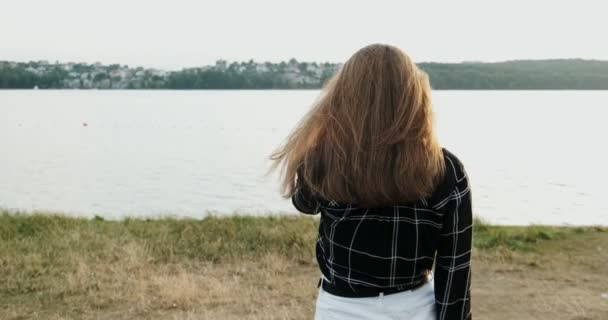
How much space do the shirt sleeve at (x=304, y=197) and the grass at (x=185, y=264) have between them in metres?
3.44

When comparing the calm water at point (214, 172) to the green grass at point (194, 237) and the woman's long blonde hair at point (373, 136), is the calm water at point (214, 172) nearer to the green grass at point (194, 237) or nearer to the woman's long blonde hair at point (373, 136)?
the green grass at point (194, 237)

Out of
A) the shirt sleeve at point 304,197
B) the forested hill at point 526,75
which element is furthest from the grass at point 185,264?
the forested hill at point 526,75

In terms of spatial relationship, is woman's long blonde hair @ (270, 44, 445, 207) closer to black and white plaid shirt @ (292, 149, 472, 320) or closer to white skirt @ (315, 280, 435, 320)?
black and white plaid shirt @ (292, 149, 472, 320)

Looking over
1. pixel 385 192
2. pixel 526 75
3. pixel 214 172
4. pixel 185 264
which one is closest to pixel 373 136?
pixel 385 192

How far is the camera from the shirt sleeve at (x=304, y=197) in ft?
6.83

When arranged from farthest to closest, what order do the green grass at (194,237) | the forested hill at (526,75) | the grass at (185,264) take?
the forested hill at (526,75), the green grass at (194,237), the grass at (185,264)

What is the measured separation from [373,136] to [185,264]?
18.8ft

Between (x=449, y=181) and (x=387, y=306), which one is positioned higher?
(x=449, y=181)

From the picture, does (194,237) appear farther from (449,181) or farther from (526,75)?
(526,75)

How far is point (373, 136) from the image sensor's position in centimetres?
190

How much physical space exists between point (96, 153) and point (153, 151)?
3.00 metres

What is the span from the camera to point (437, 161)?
6.19 feet

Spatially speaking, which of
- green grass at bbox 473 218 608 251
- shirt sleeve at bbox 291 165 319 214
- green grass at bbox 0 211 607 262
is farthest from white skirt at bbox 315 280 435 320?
green grass at bbox 473 218 608 251

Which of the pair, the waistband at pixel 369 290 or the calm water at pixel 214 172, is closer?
the waistband at pixel 369 290
